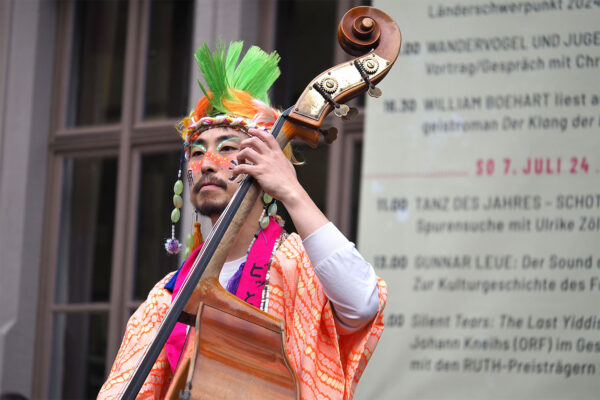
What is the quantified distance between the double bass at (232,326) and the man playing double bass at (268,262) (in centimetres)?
6

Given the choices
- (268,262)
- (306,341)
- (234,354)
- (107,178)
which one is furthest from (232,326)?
(107,178)

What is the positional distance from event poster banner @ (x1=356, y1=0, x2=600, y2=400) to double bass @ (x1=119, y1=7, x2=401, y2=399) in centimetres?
163

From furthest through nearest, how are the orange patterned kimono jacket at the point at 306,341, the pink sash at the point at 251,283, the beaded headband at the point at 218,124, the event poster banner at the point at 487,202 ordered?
the event poster banner at the point at 487,202
the beaded headband at the point at 218,124
the pink sash at the point at 251,283
the orange patterned kimono jacket at the point at 306,341

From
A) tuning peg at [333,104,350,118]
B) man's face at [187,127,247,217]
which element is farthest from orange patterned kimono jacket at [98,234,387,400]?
tuning peg at [333,104,350,118]

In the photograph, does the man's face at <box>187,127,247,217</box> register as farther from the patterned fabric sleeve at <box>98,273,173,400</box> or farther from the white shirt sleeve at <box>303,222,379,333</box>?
the white shirt sleeve at <box>303,222,379,333</box>

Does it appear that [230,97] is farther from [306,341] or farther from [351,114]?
[306,341]

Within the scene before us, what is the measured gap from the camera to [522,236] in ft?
13.4

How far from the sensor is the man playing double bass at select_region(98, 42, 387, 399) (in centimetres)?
250

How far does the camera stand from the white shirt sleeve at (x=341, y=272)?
8.20 feet

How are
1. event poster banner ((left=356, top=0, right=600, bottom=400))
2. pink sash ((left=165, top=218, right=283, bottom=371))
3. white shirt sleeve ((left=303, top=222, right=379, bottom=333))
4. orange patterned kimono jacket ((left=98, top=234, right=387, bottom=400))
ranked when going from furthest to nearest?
1. event poster banner ((left=356, top=0, right=600, bottom=400))
2. pink sash ((left=165, top=218, right=283, bottom=371))
3. orange patterned kimono jacket ((left=98, top=234, right=387, bottom=400))
4. white shirt sleeve ((left=303, top=222, right=379, bottom=333))

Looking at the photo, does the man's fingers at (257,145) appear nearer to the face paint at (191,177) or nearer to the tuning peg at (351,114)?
the tuning peg at (351,114)

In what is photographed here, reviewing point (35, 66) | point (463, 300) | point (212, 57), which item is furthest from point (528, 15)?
point (35, 66)

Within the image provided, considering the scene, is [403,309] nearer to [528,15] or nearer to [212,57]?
[528,15]

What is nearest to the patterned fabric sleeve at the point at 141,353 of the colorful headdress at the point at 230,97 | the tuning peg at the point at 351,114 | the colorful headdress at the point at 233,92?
the colorful headdress at the point at 230,97
